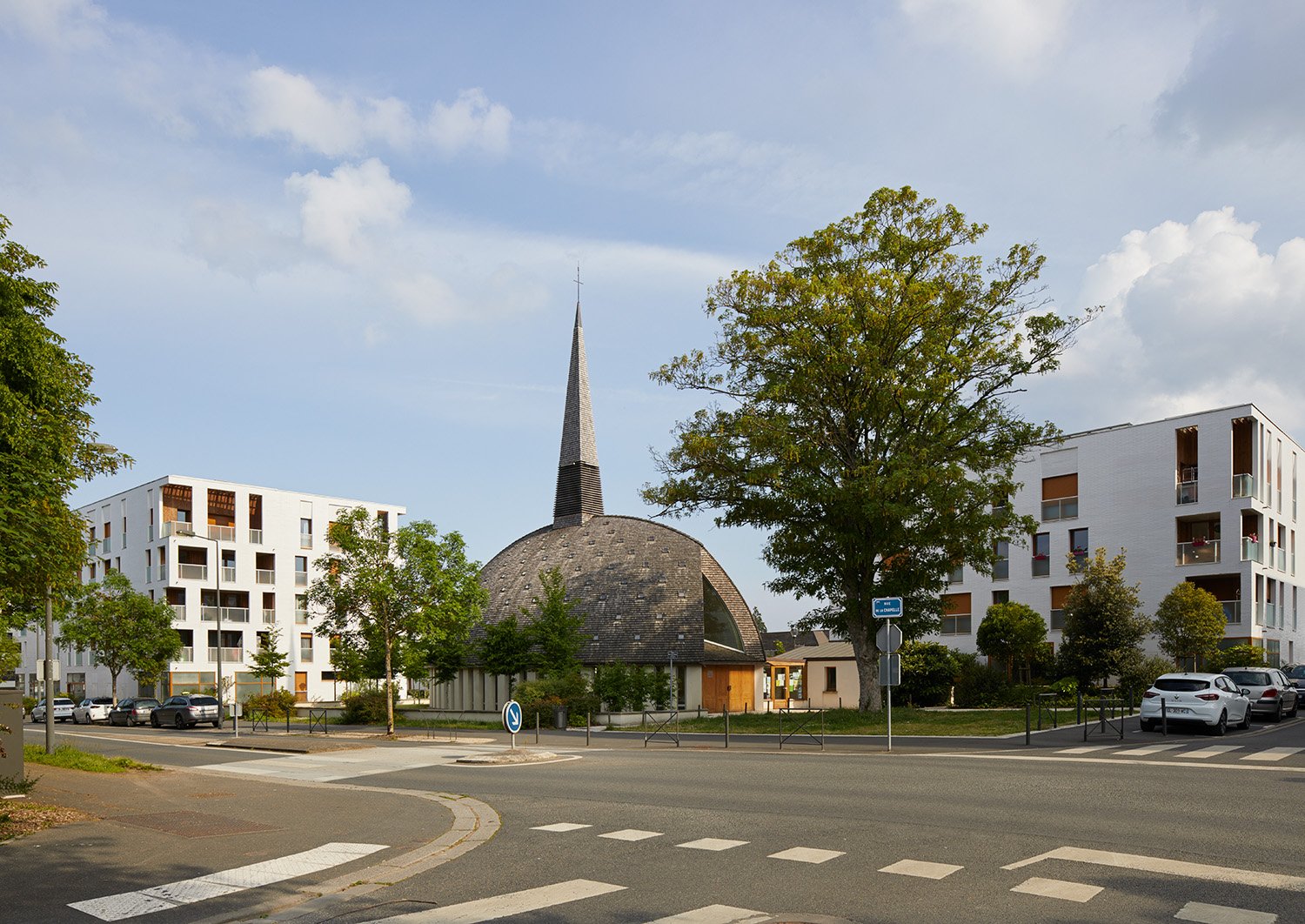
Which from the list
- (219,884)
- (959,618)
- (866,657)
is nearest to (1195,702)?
(866,657)

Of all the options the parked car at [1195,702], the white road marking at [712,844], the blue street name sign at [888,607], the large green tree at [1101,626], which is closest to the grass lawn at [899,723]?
the parked car at [1195,702]

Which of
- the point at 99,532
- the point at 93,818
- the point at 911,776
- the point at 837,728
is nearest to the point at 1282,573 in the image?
the point at 837,728

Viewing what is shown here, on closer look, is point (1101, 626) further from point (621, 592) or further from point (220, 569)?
point (220, 569)

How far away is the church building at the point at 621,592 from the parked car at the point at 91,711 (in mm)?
17756

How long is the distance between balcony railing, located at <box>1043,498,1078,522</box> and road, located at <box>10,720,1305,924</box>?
31766mm

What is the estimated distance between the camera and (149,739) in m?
38.9

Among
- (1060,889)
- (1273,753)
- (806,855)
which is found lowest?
(1273,753)

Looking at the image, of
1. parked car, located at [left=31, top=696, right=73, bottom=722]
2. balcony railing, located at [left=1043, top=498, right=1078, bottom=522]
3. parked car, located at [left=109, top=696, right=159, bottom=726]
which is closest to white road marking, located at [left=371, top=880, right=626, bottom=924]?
balcony railing, located at [left=1043, top=498, right=1078, bottom=522]

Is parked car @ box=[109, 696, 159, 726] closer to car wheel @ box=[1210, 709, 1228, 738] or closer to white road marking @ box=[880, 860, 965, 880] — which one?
car wheel @ box=[1210, 709, 1228, 738]

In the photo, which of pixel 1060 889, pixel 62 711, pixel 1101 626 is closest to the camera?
pixel 1060 889

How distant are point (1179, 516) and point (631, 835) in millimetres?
43491

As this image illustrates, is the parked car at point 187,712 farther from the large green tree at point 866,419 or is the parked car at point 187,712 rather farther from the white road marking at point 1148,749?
the white road marking at point 1148,749

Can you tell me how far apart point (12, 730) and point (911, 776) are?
44.2 ft

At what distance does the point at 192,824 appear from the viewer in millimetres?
13016
